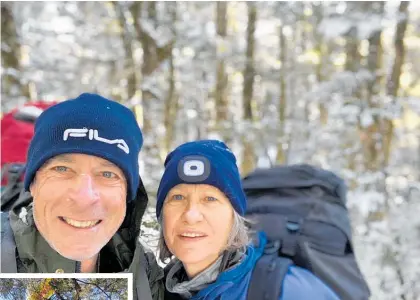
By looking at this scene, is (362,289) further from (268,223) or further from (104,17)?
(104,17)

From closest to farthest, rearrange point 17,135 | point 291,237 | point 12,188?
point 291,237 → point 12,188 → point 17,135

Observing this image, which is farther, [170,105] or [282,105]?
[282,105]

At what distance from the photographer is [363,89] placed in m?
3.00

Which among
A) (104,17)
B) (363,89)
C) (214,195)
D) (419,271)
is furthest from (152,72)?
(214,195)

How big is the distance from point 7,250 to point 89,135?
291 mm

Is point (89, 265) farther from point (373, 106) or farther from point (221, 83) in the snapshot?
point (221, 83)

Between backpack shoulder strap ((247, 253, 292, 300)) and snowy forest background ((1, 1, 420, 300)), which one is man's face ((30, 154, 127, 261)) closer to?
backpack shoulder strap ((247, 253, 292, 300))

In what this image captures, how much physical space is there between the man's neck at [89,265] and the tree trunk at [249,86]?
2.39 metres

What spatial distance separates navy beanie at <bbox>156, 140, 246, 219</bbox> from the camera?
1.08 m

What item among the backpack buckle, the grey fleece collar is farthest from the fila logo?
the backpack buckle

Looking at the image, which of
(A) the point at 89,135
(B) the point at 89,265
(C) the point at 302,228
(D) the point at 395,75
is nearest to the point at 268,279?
(C) the point at 302,228

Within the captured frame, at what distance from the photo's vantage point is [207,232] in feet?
3.53

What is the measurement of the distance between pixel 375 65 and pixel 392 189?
0.78 meters

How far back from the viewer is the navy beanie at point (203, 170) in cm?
108
